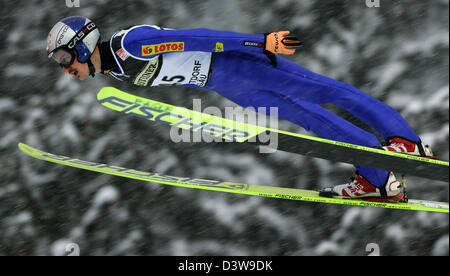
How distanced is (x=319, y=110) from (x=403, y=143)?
16.0 inches

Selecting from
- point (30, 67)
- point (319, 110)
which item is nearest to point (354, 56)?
point (319, 110)

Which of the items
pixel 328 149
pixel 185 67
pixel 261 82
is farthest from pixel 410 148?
pixel 185 67

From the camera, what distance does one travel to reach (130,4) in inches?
152

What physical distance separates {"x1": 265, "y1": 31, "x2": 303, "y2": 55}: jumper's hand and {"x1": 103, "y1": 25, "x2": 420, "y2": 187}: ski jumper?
6 cm

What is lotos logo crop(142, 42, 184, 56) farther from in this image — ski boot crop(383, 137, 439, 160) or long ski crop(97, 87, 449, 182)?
ski boot crop(383, 137, 439, 160)

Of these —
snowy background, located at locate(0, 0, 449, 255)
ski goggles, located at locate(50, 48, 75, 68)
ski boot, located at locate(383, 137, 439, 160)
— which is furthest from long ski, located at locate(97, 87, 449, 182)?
snowy background, located at locate(0, 0, 449, 255)

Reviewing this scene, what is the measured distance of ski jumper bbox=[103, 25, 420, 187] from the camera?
7.38 feet

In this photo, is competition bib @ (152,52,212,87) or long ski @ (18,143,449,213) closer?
competition bib @ (152,52,212,87)

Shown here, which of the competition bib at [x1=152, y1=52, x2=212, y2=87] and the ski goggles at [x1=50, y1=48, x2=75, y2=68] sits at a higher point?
the ski goggles at [x1=50, y1=48, x2=75, y2=68]

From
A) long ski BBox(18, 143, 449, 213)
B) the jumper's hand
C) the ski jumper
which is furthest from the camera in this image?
long ski BBox(18, 143, 449, 213)

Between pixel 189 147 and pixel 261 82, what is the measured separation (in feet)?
6.00

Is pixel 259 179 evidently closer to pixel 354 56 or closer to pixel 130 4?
pixel 354 56

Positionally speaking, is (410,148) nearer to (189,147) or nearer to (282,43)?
(282,43)

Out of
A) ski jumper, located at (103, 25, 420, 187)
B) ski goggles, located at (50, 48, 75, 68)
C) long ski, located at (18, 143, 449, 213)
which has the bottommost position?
long ski, located at (18, 143, 449, 213)
